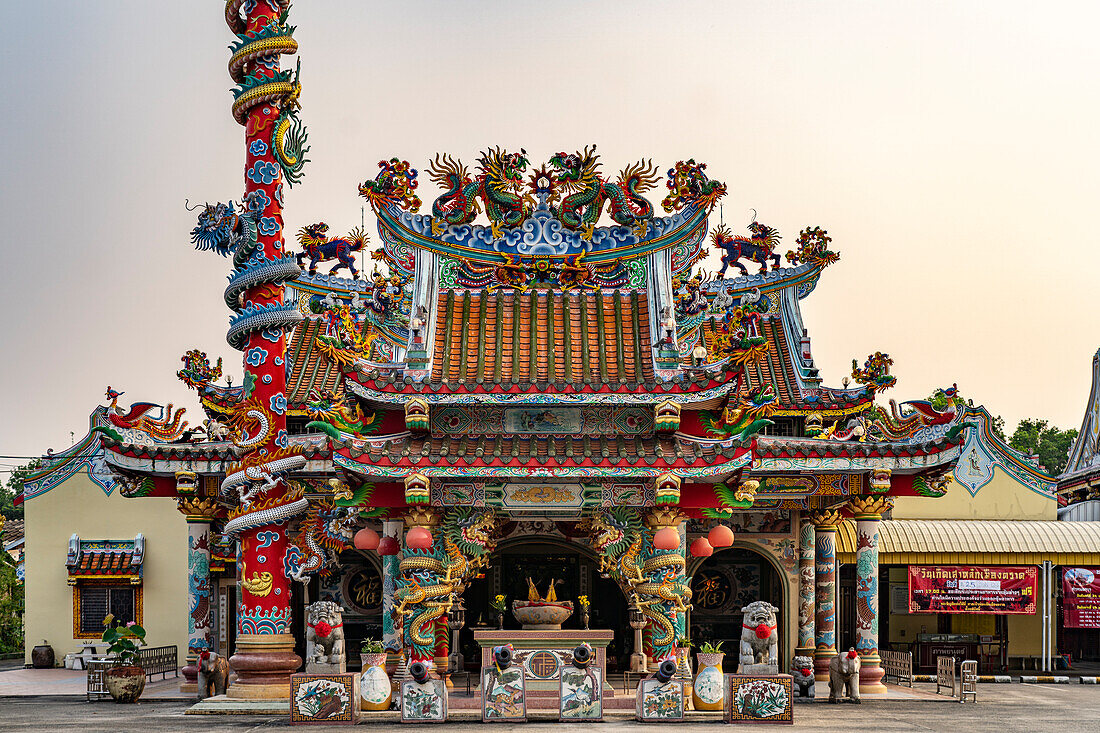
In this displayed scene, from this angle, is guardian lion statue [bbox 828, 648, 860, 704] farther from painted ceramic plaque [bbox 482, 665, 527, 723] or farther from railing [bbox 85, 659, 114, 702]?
railing [bbox 85, 659, 114, 702]

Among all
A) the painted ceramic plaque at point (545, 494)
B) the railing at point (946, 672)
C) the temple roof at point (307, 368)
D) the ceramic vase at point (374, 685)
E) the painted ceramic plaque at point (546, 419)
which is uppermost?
the temple roof at point (307, 368)

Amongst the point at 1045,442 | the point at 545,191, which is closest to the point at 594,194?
the point at 545,191

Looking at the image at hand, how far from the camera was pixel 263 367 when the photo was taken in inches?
848

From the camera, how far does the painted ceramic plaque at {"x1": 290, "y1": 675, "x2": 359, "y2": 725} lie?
18.5 m

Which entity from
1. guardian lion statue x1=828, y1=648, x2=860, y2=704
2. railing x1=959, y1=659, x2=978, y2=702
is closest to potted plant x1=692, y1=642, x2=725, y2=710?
guardian lion statue x1=828, y1=648, x2=860, y2=704

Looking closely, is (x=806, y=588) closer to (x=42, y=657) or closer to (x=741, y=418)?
(x=741, y=418)

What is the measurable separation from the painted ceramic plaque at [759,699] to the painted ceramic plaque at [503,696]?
3.00 m

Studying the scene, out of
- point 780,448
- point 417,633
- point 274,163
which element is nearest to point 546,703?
point 417,633

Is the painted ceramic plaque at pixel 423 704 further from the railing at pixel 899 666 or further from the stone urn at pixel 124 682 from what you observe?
the railing at pixel 899 666

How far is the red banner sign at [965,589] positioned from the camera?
30844 mm

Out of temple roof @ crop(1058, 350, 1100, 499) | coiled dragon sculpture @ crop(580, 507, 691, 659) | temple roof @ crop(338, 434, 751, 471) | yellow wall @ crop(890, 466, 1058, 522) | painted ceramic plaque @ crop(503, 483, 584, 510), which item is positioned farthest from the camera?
temple roof @ crop(1058, 350, 1100, 499)

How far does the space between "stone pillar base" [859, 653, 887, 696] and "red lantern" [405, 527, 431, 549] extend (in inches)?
370

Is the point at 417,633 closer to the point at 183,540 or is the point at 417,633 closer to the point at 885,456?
the point at 885,456

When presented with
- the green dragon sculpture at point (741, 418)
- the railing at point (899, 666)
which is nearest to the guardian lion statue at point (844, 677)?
the railing at point (899, 666)
